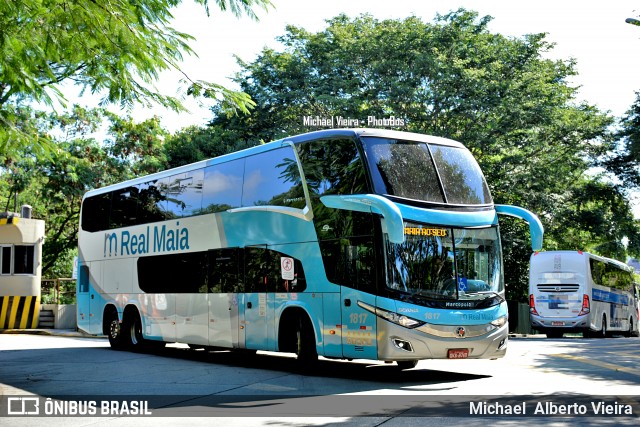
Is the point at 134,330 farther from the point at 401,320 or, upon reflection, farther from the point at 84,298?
the point at 401,320

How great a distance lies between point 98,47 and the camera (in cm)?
904

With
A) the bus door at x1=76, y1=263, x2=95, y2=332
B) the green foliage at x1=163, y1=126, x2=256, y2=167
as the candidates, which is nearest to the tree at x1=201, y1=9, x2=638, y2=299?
the green foliage at x1=163, y1=126, x2=256, y2=167

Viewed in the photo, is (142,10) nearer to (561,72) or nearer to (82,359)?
(82,359)

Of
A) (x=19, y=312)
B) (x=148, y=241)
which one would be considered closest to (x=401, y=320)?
(x=148, y=241)

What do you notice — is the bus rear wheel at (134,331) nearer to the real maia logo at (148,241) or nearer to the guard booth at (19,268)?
the real maia logo at (148,241)

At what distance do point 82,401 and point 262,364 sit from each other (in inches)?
248

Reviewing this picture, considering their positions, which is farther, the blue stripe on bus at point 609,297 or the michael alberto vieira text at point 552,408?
the blue stripe on bus at point 609,297

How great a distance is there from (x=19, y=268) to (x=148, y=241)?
46.3 feet

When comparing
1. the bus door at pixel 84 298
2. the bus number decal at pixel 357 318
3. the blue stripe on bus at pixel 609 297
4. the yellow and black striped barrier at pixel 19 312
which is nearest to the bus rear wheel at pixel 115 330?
the bus door at pixel 84 298

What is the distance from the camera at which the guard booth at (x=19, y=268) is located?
31.1 metres

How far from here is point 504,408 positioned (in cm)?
970

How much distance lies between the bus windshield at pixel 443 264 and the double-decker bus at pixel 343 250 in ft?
0.06

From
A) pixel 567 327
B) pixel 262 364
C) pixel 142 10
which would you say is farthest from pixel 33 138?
pixel 567 327

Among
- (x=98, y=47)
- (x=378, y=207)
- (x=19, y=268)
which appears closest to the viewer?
(x=98, y=47)
